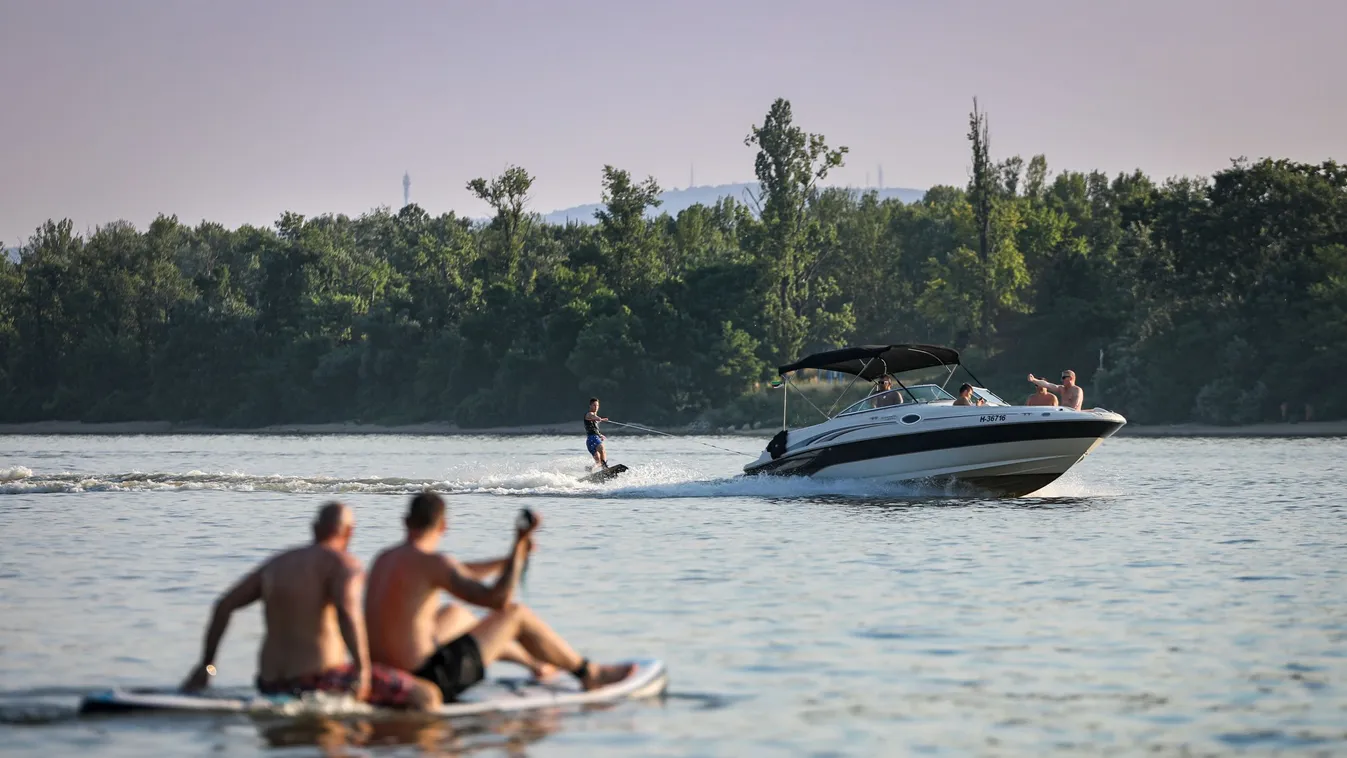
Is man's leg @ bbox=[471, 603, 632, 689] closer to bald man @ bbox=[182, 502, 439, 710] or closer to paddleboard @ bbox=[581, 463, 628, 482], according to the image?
bald man @ bbox=[182, 502, 439, 710]

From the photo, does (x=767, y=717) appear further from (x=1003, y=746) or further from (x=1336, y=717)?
(x=1336, y=717)

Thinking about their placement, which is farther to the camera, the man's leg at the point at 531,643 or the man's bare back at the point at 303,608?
the man's leg at the point at 531,643

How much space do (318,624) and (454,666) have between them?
102 cm

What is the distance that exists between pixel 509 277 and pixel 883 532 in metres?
94.1

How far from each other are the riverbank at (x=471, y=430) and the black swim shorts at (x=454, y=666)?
7207cm

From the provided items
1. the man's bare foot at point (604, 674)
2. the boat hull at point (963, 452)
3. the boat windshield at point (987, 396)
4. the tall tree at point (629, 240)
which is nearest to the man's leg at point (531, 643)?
the man's bare foot at point (604, 674)

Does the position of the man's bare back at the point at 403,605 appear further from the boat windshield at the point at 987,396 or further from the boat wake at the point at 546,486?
the boat wake at the point at 546,486

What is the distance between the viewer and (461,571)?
11.4 meters

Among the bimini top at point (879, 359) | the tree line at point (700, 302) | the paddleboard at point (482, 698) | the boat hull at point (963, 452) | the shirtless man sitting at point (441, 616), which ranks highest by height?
the tree line at point (700, 302)

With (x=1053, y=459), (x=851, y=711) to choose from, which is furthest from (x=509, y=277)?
(x=851, y=711)

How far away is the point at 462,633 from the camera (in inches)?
477

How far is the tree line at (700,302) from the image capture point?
87.8 metres

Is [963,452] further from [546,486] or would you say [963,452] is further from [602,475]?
[546,486]

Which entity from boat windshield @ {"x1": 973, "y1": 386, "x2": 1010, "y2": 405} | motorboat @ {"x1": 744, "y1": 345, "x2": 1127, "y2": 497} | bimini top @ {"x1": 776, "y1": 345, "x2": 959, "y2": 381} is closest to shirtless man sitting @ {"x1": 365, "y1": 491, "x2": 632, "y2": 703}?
motorboat @ {"x1": 744, "y1": 345, "x2": 1127, "y2": 497}
